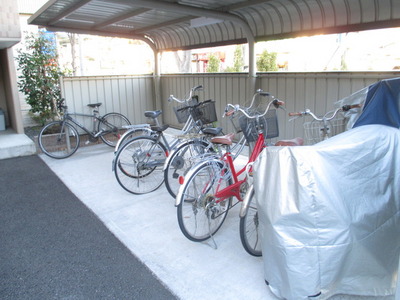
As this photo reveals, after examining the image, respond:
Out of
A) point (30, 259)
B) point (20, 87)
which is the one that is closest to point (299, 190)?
point (30, 259)

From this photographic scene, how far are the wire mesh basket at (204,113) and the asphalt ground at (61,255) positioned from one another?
1612mm

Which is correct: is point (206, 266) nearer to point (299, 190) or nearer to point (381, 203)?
point (299, 190)

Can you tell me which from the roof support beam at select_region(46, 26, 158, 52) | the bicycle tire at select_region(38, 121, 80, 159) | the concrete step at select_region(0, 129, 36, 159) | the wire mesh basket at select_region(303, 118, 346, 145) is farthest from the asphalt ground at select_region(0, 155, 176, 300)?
the roof support beam at select_region(46, 26, 158, 52)

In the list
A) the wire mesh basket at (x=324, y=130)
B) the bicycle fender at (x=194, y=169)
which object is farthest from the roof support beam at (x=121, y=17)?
the bicycle fender at (x=194, y=169)

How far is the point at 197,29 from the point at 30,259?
4652mm

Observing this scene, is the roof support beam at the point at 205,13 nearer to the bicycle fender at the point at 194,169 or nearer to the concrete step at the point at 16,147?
the bicycle fender at the point at 194,169

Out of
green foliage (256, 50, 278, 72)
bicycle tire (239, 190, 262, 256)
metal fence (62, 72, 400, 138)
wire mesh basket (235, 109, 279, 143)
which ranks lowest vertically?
bicycle tire (239, 190, 262, 256)

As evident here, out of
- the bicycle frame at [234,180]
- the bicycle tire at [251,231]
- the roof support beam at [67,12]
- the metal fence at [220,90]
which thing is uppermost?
the roof support beam at [67,12]

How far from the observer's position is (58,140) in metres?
5.63

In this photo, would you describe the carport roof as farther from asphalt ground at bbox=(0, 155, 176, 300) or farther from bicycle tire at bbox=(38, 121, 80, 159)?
asphalt ground at bbox=(0, 155, 176, 300)

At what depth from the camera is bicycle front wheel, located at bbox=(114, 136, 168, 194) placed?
384cm

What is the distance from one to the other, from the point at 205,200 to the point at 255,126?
2.58 ft

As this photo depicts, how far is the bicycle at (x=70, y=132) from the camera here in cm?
561

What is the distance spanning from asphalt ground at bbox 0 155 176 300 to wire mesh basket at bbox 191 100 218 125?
1.61 m
